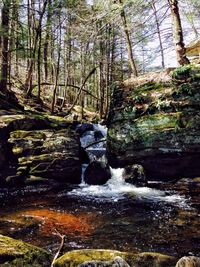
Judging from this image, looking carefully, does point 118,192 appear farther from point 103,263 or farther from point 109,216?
point 103,263

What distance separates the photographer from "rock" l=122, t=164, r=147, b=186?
39.0 ft

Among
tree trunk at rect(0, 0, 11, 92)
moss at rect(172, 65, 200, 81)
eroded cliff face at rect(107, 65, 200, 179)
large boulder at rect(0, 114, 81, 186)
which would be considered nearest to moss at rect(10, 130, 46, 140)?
large boulder at rect(0, 114, 81, 186)

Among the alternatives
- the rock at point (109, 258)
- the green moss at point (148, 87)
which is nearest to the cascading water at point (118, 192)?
the green moss at point (148, 87)

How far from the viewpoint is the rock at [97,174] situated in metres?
12.5

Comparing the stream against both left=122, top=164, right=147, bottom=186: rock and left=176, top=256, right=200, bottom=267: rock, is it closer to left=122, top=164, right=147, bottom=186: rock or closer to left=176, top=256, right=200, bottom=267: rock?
left=122, top=164, right=147, bottom=186: rock

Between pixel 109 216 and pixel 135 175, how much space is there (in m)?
3.94

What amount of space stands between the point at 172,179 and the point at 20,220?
648 cm

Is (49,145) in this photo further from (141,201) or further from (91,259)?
(91,259)

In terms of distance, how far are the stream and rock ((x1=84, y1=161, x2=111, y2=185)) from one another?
0.27m

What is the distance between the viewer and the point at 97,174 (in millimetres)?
12578

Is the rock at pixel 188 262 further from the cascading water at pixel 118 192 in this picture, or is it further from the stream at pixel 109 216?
the cascading water at pixel 118 192

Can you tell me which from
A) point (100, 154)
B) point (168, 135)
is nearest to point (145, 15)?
point (168, 135)

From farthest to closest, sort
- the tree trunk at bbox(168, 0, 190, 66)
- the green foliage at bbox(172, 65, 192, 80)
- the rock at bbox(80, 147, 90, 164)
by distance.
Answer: the rock at bbox(80, 147, 90, 164)
the tree trunk at bbox(168, 0, 190, 66)
the green foliage at bbox(172, 65, 192, 80)

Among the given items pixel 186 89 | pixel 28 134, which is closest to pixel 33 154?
pixel 28 134
